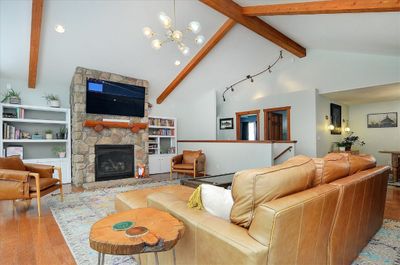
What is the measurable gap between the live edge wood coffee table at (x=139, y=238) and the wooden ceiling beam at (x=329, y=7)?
11.4 feet

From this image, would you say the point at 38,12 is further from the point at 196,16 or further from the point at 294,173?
the point at 294,173

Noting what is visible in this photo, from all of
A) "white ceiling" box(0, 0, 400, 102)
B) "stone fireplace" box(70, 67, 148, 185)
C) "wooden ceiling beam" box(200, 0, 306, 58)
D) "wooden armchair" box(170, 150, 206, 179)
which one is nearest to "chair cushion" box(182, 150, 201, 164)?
"wooden armchair" box(170, 150, 206, 179)

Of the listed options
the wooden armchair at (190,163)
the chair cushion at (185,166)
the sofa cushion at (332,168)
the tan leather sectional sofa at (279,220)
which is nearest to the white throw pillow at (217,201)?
the tan leather sectional sofa at (279,220)

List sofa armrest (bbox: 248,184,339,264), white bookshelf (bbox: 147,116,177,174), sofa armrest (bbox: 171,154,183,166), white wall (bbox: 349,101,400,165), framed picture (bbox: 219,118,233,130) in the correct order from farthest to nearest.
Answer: framed picture (bbox: 219,118,233,130) < white bookshelf (bbox: 147,116,177,174) < white wall (bbox: 349,101,400,165) < sofa armrest (bbox: 171,154,183,166) < sofa armrest (bbox: 248,184,339,264)

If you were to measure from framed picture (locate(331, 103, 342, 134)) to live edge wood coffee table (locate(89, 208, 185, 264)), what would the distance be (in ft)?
22.1

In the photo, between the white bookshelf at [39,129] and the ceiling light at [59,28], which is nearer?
the ceiling light at [59,28]

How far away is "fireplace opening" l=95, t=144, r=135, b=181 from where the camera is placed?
5655mm

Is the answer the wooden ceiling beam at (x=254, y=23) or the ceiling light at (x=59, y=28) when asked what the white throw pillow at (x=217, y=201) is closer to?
the wooden ceiling beam at (x=254, y=23)

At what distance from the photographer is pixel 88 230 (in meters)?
2.59

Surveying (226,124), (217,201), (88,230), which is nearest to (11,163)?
(88,230)

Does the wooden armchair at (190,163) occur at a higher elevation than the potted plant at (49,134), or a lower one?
lower

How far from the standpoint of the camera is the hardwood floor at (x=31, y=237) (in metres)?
2.02

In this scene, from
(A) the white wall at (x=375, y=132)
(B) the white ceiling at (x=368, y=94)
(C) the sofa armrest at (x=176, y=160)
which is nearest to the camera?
(B) the white ceiling at (x=368, y=94)

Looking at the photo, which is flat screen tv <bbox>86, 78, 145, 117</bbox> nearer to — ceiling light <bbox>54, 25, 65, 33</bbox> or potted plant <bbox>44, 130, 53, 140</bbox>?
potted plant <bbox>44, 130, 53, 140</bbox>
